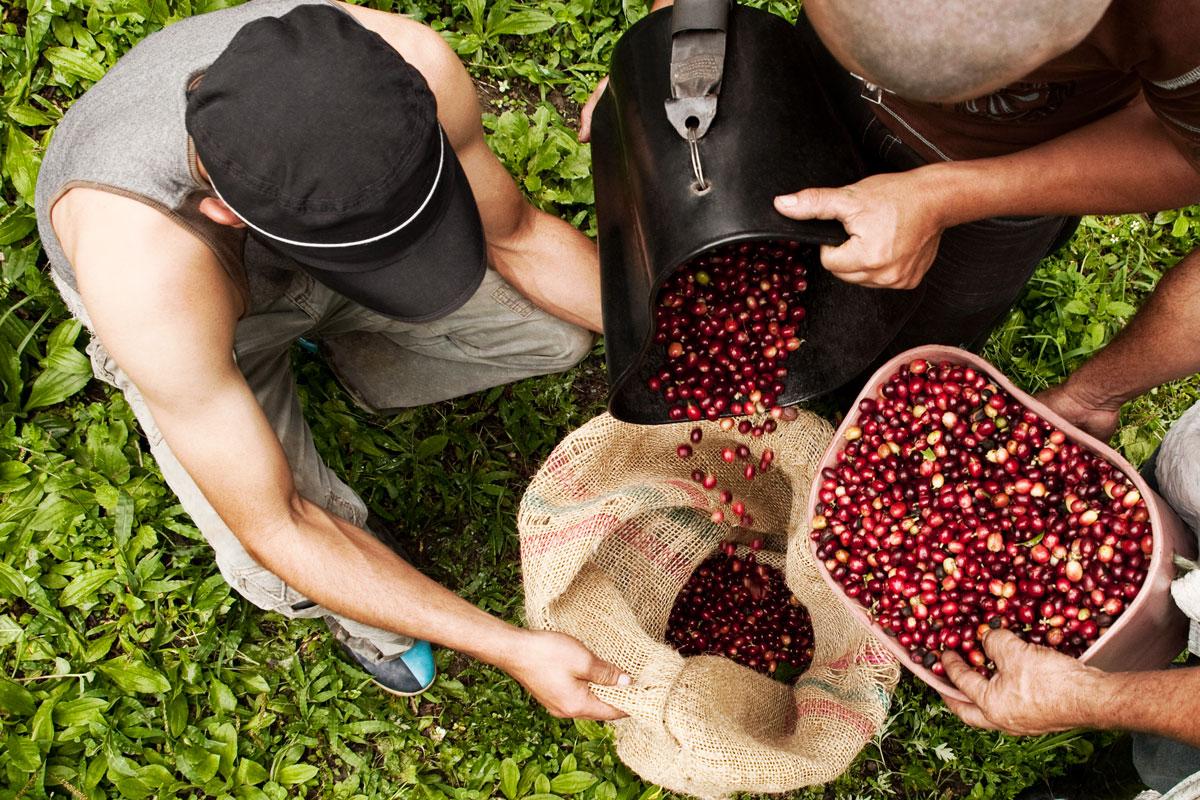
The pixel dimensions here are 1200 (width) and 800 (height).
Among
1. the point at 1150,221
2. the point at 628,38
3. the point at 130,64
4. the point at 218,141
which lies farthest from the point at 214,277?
the point at 1150,221

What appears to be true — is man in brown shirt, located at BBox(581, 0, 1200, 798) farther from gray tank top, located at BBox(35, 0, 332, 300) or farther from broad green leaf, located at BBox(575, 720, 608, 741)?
broad green leaf, located at BBox(575, 720, 608, 741)

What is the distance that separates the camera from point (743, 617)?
3744 millimetres

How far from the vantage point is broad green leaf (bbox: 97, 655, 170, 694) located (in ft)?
12.0

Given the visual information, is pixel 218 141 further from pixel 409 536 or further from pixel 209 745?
pixel 209 745

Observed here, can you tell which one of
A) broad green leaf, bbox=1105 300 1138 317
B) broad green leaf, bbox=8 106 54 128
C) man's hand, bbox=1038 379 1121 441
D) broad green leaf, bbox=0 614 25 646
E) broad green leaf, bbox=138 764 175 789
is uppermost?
man's hand, bbox=1038 379 1121 441

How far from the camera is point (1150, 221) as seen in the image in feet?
13.9

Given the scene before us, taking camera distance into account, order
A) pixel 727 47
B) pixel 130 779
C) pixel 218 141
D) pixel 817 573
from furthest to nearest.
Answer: pixel 130 779, pixel 817 573, pixel 727 47, pixel 218 141

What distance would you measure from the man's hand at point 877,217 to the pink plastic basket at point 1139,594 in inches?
17.1

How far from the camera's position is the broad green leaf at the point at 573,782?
3611 millimetres

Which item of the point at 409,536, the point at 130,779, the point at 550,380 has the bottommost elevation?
the point at 130,779

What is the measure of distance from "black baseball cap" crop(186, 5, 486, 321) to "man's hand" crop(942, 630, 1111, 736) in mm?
1915

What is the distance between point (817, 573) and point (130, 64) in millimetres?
2574

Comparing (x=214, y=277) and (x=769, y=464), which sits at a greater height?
(x=214, y=277)

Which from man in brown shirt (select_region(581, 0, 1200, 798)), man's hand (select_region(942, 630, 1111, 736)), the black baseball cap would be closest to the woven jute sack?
man's hand (select_region(942, 630, 1111, 736))
